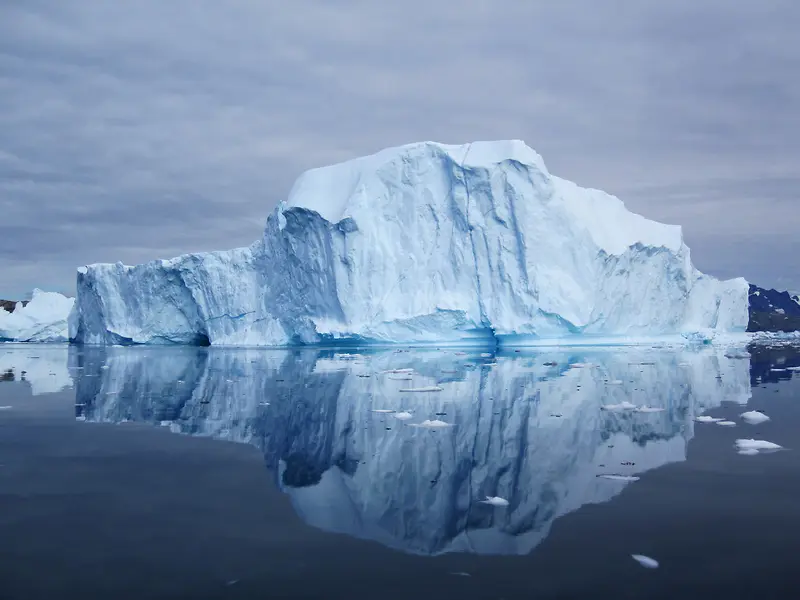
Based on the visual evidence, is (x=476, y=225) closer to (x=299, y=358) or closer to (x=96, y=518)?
(x=299, y=358)

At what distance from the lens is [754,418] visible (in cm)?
749

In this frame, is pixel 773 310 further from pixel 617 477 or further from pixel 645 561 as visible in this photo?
pixel 645 561

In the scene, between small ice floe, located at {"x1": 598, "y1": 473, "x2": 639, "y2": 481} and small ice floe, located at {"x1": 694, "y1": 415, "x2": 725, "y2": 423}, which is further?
small ice floe, located at {"x1": 694, "y1": 415, "x2": 725, "y2": 423}

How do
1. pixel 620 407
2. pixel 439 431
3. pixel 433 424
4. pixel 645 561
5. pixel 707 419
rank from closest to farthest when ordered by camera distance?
1. pixel 645 561
2. pixel 439 431
3. pixel 433 424
4. pixel 707 419
5. pixel 620 407

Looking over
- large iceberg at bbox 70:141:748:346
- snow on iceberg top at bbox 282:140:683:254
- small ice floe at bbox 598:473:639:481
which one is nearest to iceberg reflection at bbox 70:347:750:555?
small ice floe at bbox 598:473:639:481

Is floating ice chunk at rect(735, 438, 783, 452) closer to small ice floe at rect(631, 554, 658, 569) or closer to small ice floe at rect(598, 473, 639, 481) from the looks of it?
small ice floe at rect(598, 473, 639, 481)

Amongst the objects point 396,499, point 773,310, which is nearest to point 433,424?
point 396,499

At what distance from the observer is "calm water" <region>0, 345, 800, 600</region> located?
10.7ft

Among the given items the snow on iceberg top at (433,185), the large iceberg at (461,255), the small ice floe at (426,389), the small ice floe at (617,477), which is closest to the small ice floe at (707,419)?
the small ice floe at (617,477)

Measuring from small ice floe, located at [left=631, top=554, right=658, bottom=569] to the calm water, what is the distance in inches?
1.8

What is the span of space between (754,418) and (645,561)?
489 cm

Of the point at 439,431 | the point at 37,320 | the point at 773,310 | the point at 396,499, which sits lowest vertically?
the point at 396,499

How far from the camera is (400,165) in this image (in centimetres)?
2198

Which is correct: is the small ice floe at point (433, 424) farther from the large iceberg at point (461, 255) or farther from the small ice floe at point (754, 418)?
the large iceberg at point (461, 255)
